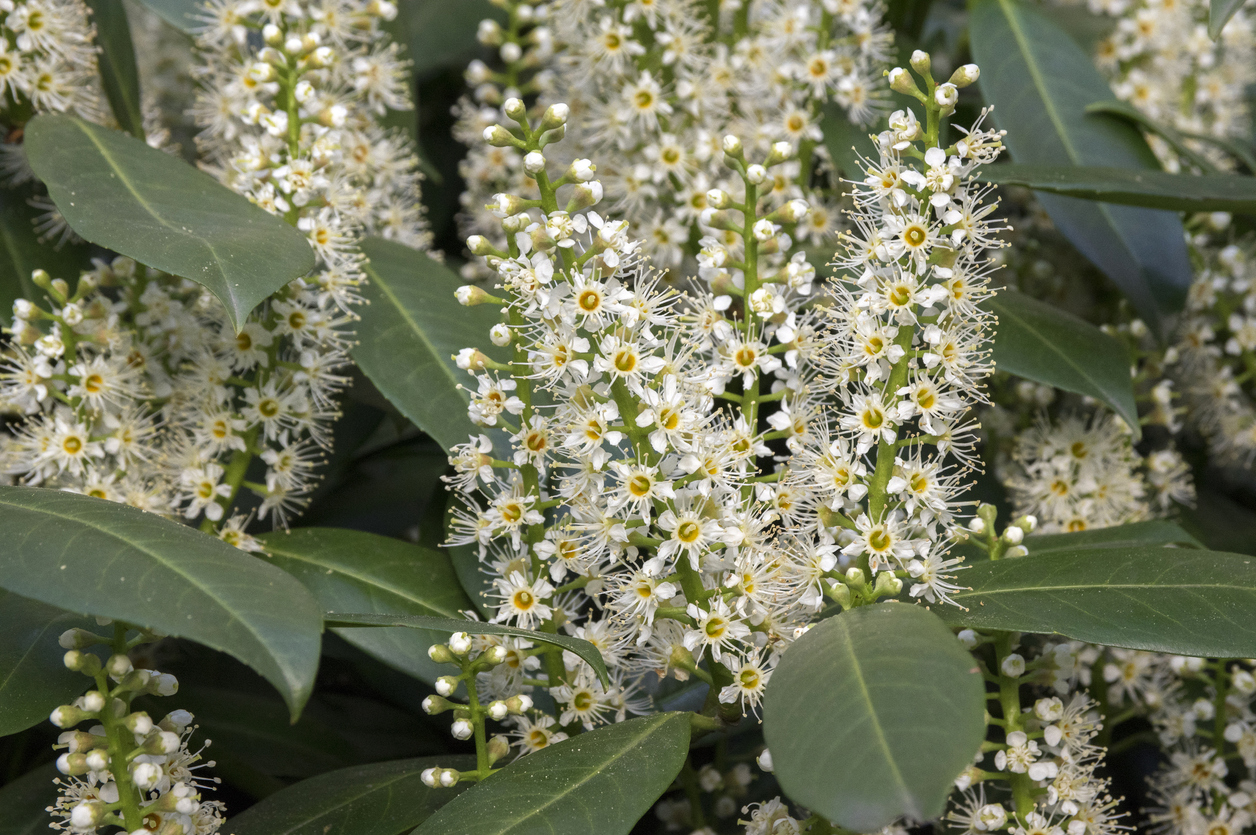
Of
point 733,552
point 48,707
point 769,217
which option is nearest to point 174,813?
point 48,707

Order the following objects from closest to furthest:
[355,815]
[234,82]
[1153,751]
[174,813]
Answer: [174,813]
[355,815]
[234,82]
[1153,751]

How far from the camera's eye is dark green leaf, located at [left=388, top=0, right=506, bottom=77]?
6.54 feet

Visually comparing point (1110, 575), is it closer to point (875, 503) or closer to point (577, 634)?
point (875, 503)

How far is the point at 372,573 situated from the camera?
120 cm

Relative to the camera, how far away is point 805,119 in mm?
1460

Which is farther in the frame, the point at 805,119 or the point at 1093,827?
the point at 805,119

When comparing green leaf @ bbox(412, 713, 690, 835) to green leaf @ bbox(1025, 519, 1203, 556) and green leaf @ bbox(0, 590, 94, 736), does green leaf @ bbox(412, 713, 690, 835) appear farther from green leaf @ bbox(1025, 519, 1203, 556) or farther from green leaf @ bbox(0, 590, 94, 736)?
green leaf @ bbox(1025, 519, 1203, 556)

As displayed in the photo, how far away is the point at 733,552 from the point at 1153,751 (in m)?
0.94

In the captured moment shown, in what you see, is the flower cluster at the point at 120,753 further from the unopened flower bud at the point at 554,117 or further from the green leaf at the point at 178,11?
the green leaf at the point at 178,11

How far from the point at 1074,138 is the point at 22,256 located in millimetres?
1470

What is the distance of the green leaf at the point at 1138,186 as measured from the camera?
1.20 meters

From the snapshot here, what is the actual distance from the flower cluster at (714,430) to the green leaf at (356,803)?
0.09 m

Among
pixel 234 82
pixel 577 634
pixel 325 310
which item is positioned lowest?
pixel 577 634

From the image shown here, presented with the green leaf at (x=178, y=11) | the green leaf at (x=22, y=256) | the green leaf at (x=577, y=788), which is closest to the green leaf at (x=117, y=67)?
the green leaf at (x=178, y=11)
